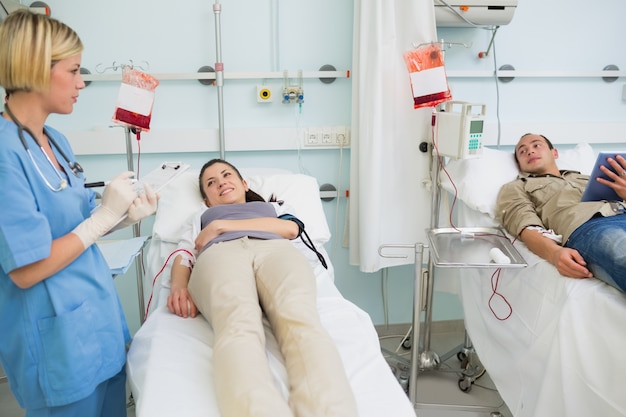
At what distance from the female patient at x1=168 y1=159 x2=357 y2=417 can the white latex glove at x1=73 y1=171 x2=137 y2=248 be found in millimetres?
342

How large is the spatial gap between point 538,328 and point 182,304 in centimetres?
123

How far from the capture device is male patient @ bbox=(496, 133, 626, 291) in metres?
1.64

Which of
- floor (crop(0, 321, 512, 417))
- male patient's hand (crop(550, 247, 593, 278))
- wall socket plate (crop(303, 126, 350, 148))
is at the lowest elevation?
floor (crop(0, 321, 512, 417))

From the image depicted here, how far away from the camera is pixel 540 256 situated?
1835 millimetres

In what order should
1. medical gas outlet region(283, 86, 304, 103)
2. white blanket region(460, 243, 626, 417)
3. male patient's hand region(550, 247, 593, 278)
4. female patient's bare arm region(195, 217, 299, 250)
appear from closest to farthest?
white blanket region(460, 243, 626, 417) < male patient's hand region(550, 247, 593, 278) < female patient's bare arm region(195, 217, 299, 250) < medical gas outlet region(283, 86, 304, 103)

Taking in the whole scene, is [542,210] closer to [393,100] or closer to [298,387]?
[393,100]

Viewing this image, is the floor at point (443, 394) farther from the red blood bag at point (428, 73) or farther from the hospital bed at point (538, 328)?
the red blood bag at point (428, 73)

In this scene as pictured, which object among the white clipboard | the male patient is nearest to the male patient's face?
the male patient

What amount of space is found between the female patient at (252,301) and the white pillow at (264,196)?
90 mm

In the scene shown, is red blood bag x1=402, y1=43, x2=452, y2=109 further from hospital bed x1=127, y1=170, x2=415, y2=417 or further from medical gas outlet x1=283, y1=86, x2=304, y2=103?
hospital bed x1=127, y1=170, x2=415, y2=417

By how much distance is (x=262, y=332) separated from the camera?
1.28 meters

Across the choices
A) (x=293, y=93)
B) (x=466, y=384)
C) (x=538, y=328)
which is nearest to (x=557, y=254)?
(x=538, y=328)

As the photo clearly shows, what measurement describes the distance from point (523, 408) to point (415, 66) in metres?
1.38

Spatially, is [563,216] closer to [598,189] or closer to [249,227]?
[598,189]
